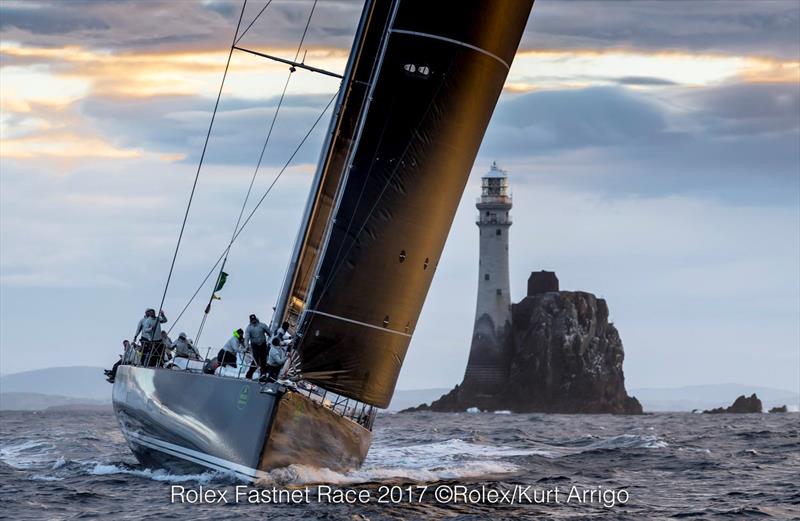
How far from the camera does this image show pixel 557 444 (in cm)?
3253

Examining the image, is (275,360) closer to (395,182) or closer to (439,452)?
(395,182)

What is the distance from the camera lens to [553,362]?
282ft

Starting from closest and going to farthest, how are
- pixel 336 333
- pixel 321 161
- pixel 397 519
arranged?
pixel 397 519, pixel 336 333, pixel 321 161

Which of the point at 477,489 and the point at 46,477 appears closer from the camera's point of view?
the point at 477,489

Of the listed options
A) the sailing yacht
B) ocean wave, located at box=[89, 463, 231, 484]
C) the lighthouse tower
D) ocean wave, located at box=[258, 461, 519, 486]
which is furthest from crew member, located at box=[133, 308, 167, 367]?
the lighthouse tower

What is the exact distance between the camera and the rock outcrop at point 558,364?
272 feet

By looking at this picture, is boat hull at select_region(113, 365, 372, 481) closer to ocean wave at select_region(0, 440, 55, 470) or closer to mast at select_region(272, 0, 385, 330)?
mast at select_region(272, 0, 385, 330)

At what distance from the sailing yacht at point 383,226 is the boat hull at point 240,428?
0.12 feet

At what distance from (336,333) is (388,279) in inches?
43.9

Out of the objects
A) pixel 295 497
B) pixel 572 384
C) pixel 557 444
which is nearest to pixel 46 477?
pixel 295 497

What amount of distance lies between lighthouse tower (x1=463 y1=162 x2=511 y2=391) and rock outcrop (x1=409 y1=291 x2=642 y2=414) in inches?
42.1

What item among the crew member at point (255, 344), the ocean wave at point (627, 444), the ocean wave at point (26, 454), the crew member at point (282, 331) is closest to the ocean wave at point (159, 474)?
the crew member at point (255, 344)

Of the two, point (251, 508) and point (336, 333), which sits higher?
point (336, 333)

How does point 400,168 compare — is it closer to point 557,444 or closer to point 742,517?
point 742,517
